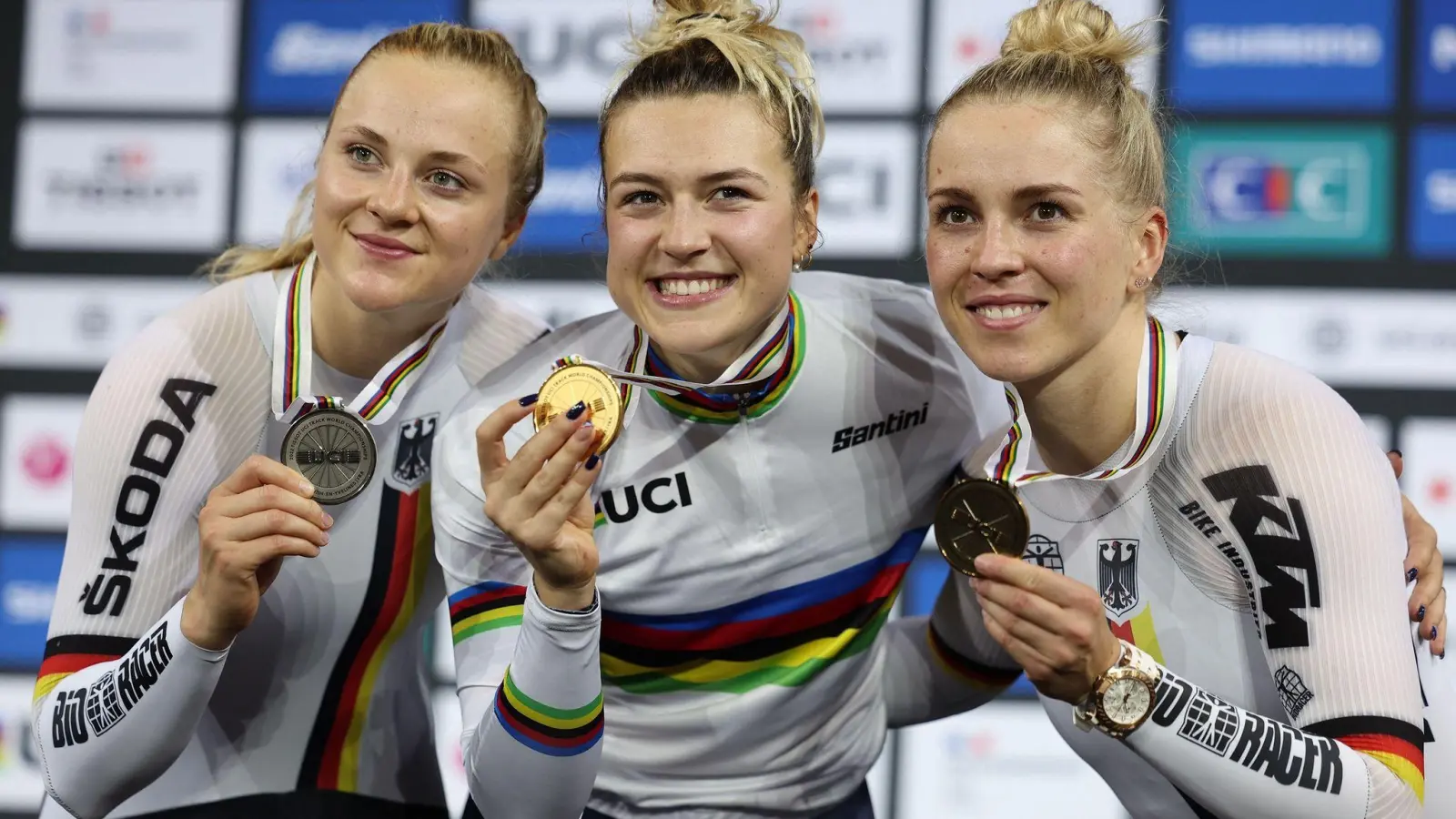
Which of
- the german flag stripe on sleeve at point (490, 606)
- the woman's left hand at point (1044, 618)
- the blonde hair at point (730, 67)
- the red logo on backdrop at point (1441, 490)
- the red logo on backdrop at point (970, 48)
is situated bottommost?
the german flag stripe on sleeve at point (490, 606)

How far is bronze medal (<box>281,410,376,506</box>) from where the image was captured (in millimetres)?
1886

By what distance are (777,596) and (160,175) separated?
3.05 meters

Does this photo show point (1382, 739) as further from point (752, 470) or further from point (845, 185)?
point (845, 185)

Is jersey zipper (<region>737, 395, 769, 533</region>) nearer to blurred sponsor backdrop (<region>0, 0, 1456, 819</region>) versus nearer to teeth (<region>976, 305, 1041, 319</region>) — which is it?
teeth (<region>976, 305, 1041, 319</region>)

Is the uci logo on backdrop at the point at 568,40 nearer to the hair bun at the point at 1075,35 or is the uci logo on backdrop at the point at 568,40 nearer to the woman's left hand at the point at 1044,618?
the hair bun at the point at 1075,35

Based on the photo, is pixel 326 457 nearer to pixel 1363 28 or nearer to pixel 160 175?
pixel 160 175

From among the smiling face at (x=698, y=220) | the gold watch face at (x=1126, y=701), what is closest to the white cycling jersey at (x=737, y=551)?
the smiling face at (x=698, y=220)

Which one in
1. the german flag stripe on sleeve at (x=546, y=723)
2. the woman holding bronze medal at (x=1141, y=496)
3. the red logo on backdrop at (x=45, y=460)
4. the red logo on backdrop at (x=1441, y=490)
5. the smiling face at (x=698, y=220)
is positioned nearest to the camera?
the woman holding bronze medal at (x=1141, y=496)

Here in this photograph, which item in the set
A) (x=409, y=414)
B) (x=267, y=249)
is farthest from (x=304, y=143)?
(x=409, y=414)

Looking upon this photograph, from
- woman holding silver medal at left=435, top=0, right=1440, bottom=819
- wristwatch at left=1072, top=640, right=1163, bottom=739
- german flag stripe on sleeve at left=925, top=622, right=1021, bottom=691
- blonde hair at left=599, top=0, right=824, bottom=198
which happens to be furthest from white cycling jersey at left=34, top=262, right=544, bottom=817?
wristwatch at left=1072, top=640, right=1163, bottom=739

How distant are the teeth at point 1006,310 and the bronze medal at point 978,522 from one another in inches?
9.1

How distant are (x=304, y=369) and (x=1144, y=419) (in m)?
1.18

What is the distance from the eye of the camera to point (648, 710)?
80.6 inches

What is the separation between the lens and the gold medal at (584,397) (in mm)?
1675
